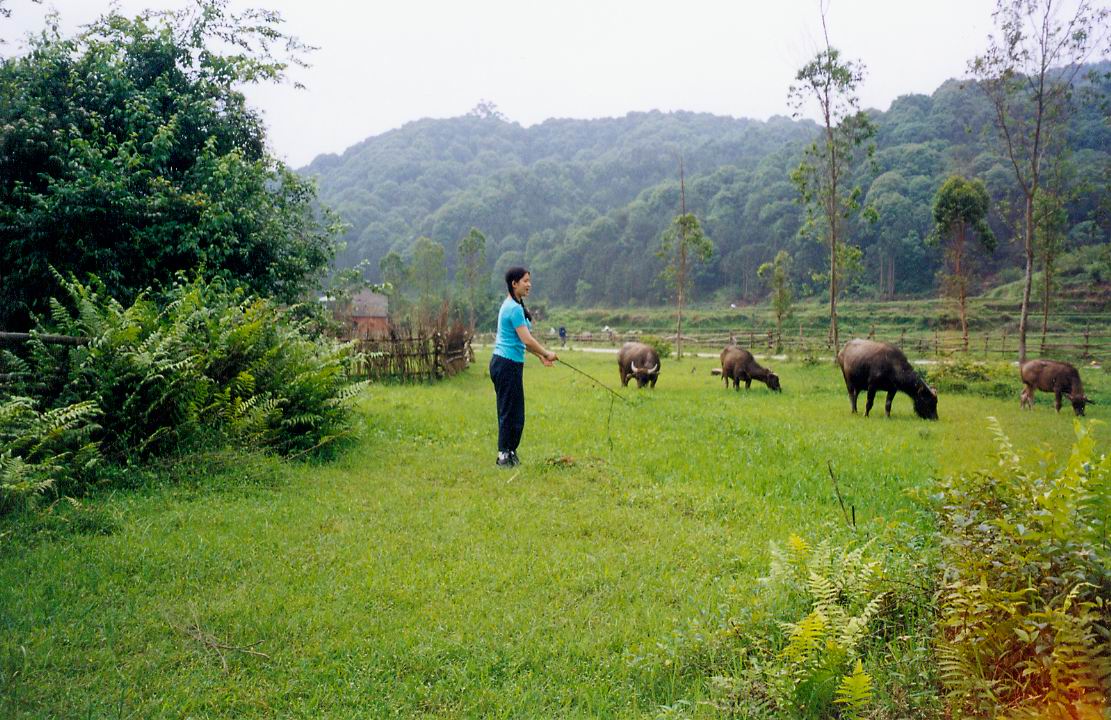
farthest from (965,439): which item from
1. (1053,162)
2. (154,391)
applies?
(1053,162)

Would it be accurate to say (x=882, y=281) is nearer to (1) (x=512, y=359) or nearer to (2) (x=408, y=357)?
(2) (x=408, y=357)

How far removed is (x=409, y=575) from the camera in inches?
176

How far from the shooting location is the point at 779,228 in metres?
72.8

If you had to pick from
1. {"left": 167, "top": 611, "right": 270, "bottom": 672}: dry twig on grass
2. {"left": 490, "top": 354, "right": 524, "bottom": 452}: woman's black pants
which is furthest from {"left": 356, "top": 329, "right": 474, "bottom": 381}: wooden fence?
{"left": 167, "top": 611, "right": 270, "bottom": 672}: dry twig on grass

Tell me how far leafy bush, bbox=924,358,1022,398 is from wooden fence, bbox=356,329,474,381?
510 inches

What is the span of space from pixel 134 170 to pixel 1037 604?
1121 cm

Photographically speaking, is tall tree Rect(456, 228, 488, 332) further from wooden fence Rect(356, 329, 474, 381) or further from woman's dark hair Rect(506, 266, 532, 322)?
woman's dark hair Rect(506, 266, 532, 322)

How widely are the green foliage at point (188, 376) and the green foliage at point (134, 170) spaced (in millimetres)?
817

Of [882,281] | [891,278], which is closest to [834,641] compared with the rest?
[891,278]

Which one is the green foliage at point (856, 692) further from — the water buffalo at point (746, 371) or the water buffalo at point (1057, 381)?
the water buffalo at point (746, 371)

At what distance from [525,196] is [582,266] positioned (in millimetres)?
21390

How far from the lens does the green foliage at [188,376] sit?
6.56 meters

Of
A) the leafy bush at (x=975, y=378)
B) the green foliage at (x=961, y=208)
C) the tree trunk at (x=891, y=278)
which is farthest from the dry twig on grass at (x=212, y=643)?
the tree trunk at (x=891, y=278)

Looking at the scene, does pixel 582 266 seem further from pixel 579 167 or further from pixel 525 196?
pixel 579 167
